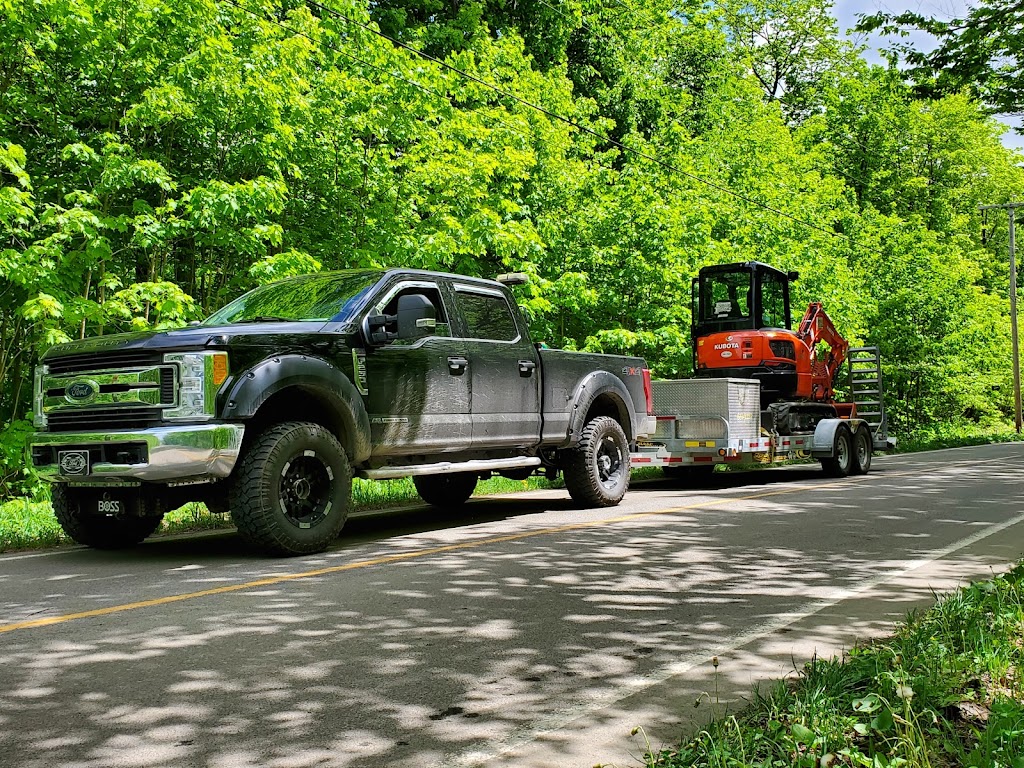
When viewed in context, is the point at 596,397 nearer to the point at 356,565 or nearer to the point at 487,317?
the point at 487,317

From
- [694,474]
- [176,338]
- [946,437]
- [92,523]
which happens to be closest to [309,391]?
[176,338]

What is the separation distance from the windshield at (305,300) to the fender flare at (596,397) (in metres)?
3.00

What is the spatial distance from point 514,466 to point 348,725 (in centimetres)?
618

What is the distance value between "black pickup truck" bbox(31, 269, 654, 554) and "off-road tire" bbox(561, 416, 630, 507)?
2.82 ft

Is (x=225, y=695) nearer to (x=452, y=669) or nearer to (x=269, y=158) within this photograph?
(x=452, y=669)

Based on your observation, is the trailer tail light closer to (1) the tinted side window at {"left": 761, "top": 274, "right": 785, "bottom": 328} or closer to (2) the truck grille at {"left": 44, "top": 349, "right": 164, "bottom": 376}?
(1) the tinted side window at {"left": 761, "top": 274, "right": 785, "bottom": 328}

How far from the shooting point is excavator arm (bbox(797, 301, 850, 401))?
17.7 metres

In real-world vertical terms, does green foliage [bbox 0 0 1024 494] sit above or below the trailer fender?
above

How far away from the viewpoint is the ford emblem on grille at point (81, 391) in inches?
289

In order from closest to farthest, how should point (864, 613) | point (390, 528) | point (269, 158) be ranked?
point (864, 613) < point (390, 528) < point (269, 158)

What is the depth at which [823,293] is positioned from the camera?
80.9 ft

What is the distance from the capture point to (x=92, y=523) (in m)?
8.00

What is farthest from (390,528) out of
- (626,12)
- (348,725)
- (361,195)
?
(626,12)

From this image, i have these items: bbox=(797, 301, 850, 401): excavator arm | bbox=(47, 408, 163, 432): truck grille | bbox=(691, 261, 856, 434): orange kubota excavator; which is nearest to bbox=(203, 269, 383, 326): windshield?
bbox=(47, 408, 163, 432): truck grille
